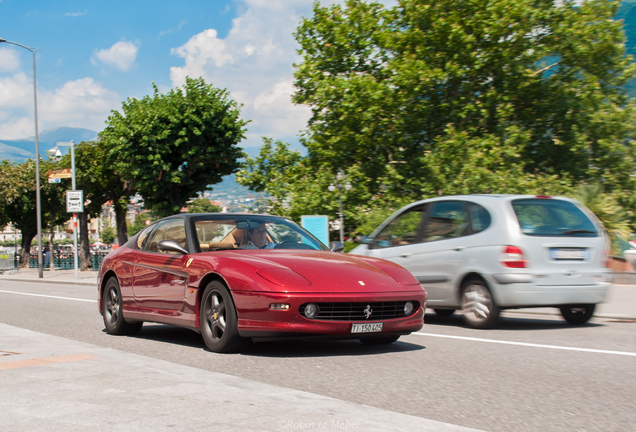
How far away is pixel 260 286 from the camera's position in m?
6.18

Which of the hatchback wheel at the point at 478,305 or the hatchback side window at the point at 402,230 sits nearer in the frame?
the hatchback wheel at the point at 478,305

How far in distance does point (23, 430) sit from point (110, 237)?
17162cm

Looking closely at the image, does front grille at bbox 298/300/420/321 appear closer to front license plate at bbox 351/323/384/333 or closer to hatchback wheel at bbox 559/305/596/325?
front license plate at bbox 351/323/384/333

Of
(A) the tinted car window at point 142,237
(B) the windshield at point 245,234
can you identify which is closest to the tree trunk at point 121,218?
(A) the tinted car window at point 142,237

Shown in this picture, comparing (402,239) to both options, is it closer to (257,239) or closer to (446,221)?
(446,221)

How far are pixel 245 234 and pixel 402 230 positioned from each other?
11.7 feet

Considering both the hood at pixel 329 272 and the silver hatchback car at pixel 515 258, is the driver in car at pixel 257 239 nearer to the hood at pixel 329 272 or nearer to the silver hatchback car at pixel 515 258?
the hood at pixel 329 272

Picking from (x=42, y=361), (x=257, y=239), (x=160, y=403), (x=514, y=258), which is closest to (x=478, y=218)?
(x=514, y=258)

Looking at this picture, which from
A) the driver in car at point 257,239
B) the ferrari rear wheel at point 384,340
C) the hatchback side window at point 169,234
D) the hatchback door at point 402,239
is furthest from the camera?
the hatchback door at point 402,239

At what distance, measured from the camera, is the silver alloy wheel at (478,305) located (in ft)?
29.0

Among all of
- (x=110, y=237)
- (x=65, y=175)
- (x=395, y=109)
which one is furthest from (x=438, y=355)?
(x=110, y=237)

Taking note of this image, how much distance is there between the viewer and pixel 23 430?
149 inches

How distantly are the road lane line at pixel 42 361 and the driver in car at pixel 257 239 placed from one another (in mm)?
1906

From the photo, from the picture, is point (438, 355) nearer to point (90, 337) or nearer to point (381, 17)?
point (90, 337)
